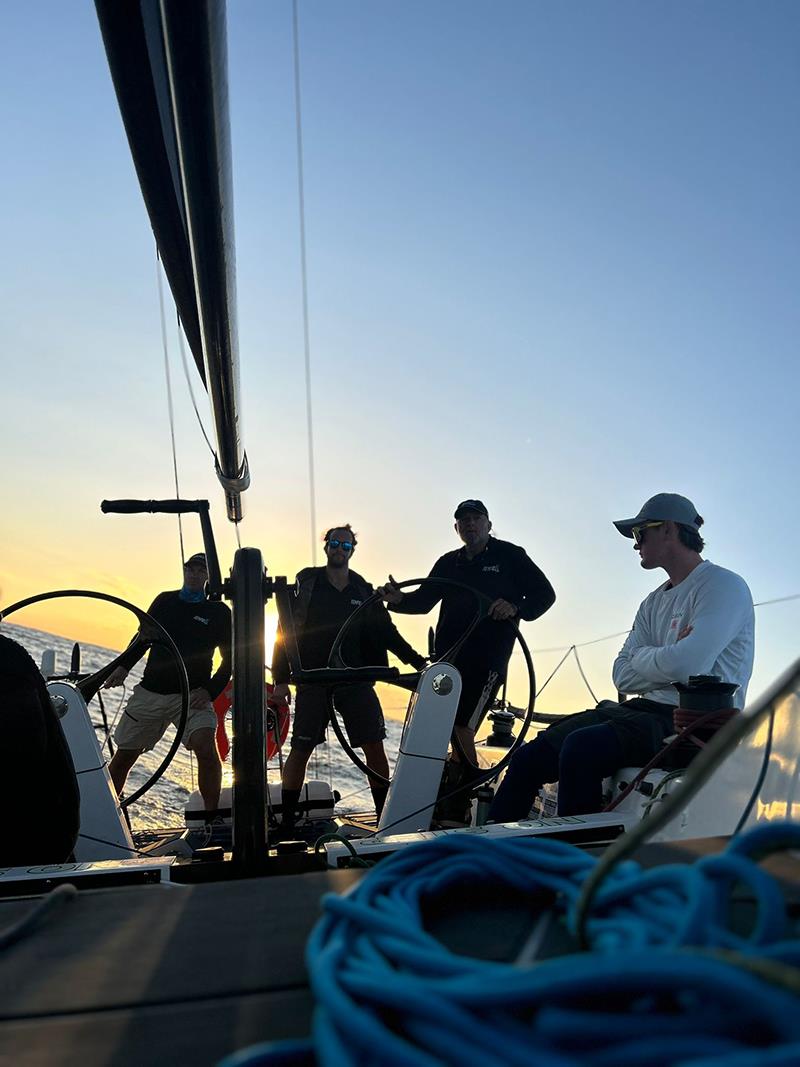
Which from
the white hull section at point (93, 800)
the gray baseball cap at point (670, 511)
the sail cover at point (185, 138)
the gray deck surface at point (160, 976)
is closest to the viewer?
the gray deck surface at point (160, 976)

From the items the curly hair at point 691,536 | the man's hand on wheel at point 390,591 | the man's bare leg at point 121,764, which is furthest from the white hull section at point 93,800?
the man's bare leg at point 121,764

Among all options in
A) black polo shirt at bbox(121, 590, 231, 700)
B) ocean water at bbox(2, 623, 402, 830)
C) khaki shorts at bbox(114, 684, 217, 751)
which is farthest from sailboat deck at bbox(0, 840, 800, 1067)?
khaki shorts at bbox(114, 684, 217, 751)

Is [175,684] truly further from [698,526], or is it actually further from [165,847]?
[698,526]

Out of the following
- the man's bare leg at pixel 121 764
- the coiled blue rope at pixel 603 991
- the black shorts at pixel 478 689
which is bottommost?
the man's bare leg at pixel 121 764

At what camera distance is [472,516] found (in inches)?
156

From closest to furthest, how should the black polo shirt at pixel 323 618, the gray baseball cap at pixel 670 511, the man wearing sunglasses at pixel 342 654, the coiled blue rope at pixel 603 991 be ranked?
the coiled blue rope at pixel 603 991, the gray baseball cap at pixel 670 511, the man wearing sunglasses at pixel 342 654, the black polo shirt at pixel 323 618

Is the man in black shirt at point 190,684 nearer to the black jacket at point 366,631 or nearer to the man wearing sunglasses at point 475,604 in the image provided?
the black jacket at point 366,631

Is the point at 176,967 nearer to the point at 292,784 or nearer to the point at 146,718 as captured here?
the point at 292,784

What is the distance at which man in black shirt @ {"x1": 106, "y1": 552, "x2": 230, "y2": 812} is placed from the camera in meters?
4.29

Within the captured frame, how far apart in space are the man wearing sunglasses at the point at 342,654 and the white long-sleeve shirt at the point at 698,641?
1.01 meters

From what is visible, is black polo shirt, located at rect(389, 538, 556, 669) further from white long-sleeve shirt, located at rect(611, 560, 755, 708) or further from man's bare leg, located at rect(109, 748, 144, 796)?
man's bare leg, located at rect(109, 748, 144, 796)

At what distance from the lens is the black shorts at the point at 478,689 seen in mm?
3635

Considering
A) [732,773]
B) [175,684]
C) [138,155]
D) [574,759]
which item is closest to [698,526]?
[574,759]

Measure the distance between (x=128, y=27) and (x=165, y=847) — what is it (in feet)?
8.42
